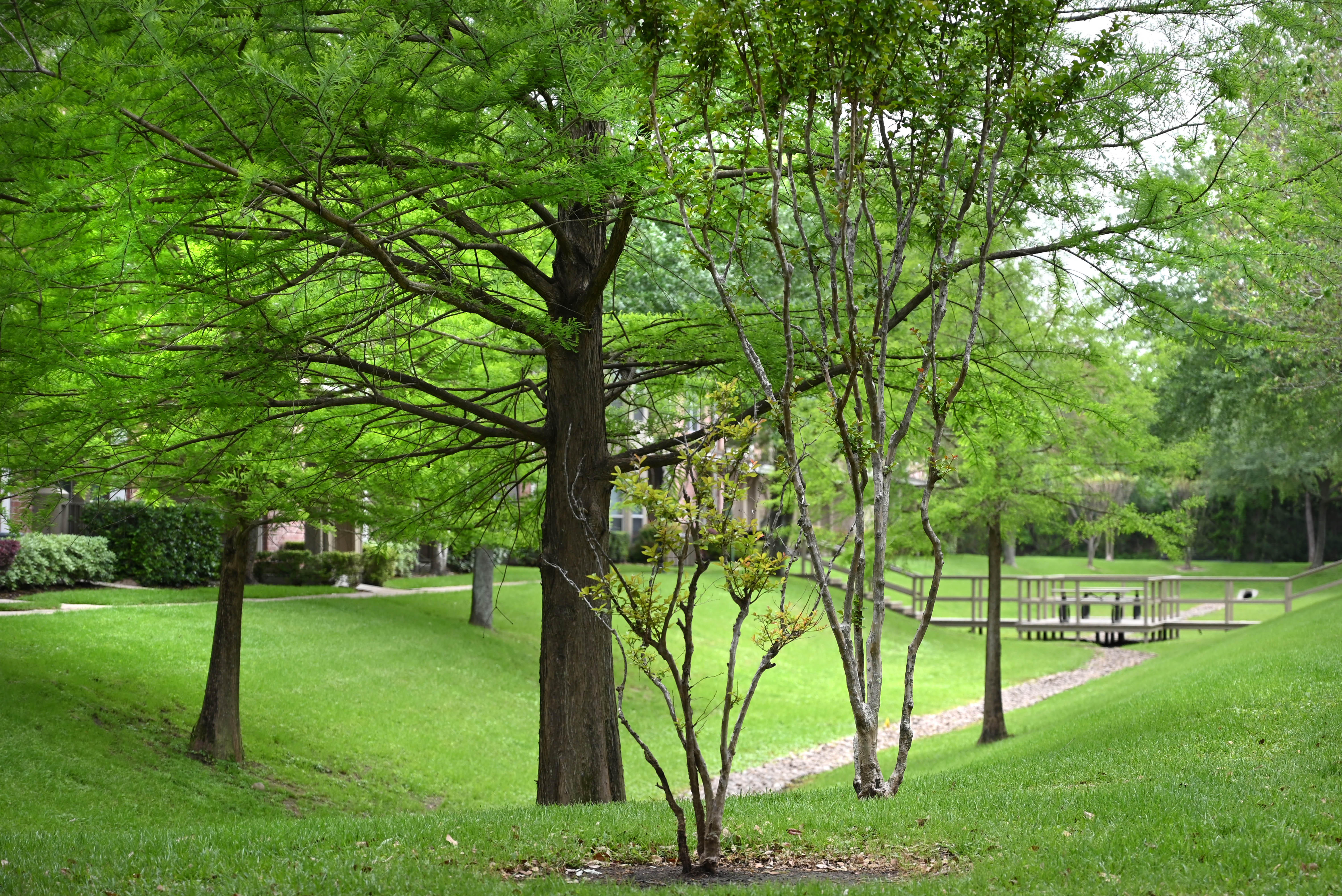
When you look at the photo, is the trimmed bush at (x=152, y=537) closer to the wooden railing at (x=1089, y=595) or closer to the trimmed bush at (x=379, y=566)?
the trimmed bush at (x=379, y=566)

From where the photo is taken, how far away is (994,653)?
16781 millimetres

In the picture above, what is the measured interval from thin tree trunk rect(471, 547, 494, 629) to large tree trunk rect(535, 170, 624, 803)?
44.1 ft

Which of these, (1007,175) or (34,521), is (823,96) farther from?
(34,521)

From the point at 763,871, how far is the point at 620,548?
97.2 feet

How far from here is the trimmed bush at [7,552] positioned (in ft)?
53.6

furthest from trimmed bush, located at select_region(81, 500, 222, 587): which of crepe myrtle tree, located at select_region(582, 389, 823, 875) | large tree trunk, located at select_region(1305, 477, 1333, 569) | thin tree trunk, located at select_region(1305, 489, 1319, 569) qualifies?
thin tree trunk, located at select_region(1305, 489, 1319, 569)

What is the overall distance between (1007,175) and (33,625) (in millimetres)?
13583

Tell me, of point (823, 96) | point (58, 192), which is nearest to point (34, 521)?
point (58, 192)

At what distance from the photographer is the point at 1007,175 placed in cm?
828

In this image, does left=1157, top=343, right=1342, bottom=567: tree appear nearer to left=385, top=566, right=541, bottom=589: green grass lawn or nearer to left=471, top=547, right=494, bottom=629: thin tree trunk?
left=471, top=547, right=494, bottom=629: thin tree trunk

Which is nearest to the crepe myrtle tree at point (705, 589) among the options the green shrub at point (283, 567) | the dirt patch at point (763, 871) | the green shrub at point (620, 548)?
the dirt patch at point (763, 871)

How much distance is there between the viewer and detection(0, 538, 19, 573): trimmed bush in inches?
643

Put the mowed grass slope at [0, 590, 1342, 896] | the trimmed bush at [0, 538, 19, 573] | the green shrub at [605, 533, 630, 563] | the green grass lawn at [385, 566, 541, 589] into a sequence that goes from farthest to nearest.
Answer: the green shrub at [605, 533, 630, 563]
the green grass lawn at [385, 566, 541, 589]
the trimmed bush at [0, 538, 19, 573]
the mowed grass slope at [0, 590, 1342, 896]

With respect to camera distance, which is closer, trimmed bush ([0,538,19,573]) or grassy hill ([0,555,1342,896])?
grassy hill ([0,555,1342,896])
